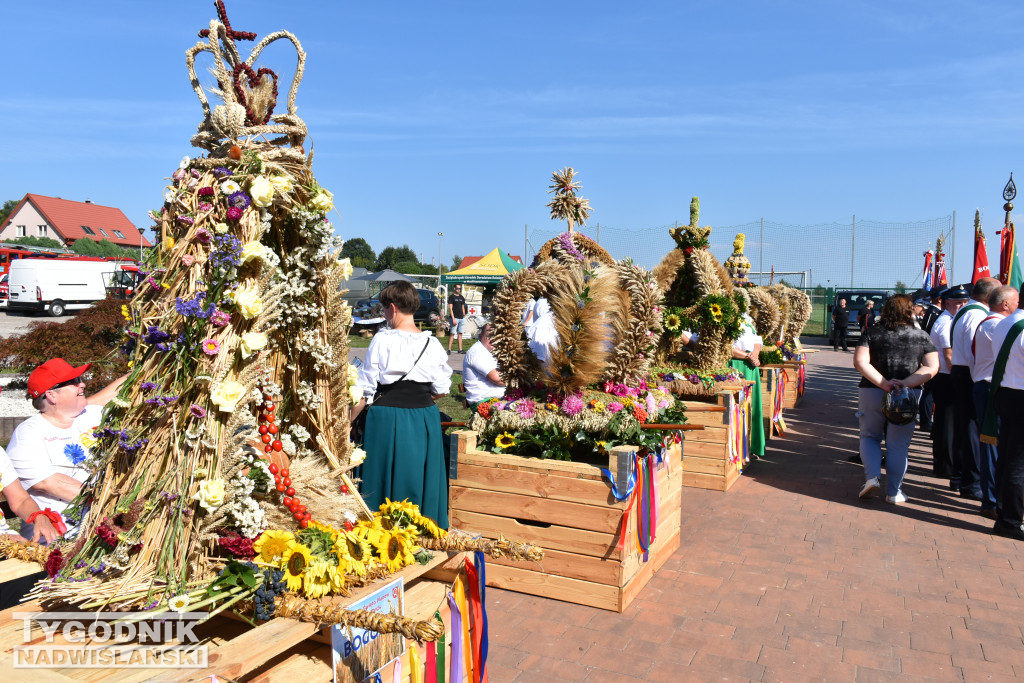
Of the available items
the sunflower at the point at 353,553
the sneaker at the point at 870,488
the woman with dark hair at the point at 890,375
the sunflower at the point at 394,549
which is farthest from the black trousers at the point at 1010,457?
the sunflower at the point at 353,553

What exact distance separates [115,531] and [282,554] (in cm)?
47

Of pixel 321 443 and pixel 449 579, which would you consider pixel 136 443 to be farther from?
pixel 449 579

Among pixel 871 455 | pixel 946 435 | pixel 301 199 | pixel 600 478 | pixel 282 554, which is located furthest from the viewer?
pixel 946 435

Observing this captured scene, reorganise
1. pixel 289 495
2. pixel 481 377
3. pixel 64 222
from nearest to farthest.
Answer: pixel 289 495 < pixel 481 377 < pixel 64 222

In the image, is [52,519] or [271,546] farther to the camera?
[52,519]

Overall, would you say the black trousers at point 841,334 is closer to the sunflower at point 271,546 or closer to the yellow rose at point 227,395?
the sunflower at point 271,546

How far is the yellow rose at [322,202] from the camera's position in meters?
2.36

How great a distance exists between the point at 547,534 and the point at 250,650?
263cm

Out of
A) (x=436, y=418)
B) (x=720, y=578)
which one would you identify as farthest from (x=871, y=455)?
(x=436, y=418)

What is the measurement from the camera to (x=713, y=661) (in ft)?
11.6

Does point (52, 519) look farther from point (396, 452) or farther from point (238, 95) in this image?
point (238, 95)

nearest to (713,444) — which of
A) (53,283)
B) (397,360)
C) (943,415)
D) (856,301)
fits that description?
(943,415)

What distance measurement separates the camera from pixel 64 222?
48.8 metres

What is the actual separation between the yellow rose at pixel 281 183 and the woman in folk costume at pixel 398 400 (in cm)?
197
